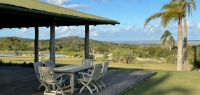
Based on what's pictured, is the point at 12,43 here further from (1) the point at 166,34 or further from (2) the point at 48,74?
(2) the point at 48,74

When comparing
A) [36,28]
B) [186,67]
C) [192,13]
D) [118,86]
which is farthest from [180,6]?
[118,86]

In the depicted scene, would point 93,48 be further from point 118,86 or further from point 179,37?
point 118,86

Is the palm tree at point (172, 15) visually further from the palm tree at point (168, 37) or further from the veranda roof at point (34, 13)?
the palm tree at point (168, 37)

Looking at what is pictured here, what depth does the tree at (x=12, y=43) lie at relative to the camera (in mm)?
44472

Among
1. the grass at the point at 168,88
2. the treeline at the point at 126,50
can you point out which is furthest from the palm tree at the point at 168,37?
the grass at the point at 168,88

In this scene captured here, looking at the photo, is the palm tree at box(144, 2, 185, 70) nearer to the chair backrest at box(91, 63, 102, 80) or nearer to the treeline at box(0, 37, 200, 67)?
the treeline at box(0, 37, 200, 67)

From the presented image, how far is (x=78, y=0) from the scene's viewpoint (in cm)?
1866

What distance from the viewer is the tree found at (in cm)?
4447

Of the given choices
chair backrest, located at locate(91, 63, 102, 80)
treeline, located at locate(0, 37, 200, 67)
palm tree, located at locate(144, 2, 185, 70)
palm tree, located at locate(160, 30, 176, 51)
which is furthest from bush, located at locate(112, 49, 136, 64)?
palm tree, located at locate(160, 30, 176, 51)

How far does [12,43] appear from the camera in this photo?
147ft

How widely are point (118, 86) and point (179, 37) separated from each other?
871 centimetres

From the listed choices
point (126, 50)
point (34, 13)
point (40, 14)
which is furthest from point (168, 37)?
point (34, 13)

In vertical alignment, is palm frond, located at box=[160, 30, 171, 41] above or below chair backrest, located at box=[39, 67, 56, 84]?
above

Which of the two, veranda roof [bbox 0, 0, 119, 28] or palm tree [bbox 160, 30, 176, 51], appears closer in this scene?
veranda roof [bbox 0, 0, 119, 28]
